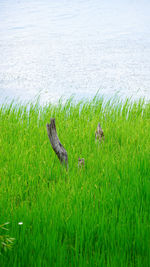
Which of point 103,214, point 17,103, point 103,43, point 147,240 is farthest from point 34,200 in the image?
point 103,43

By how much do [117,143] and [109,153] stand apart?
1.74 feet

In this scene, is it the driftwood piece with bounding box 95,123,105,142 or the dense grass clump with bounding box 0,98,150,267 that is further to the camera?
the driftwood piece with bounding box 95,123,105,142

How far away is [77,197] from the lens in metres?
3.33

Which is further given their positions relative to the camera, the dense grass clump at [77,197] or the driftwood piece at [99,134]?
the driftwood piece at [99,134]

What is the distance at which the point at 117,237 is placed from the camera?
290 centimetres

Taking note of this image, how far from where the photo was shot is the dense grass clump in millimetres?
2732

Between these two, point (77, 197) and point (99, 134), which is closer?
point (77, 197)

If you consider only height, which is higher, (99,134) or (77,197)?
(99,134)

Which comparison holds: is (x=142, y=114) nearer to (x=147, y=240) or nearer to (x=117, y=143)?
(x=117, y=143)

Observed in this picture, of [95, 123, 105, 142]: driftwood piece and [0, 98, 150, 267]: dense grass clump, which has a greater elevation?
[95, 123, 105, 142]: driftwood piece

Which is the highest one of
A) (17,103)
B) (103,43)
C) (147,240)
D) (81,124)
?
(103,43)

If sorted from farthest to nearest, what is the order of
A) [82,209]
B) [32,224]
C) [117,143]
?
[117,143], [82,209], [32,224]

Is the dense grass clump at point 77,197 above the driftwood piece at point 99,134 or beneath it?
beneath

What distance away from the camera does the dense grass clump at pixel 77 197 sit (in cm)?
273
